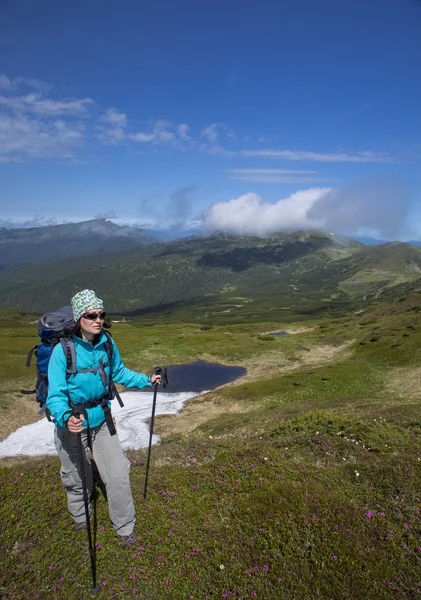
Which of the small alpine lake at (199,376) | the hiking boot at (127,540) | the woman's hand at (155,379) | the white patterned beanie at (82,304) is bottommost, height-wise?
the small alpine lake at (199,376)

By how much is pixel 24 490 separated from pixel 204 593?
7733 millimetres

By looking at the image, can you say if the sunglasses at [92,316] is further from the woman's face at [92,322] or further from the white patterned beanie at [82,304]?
the white patterned beanie at [82,304]

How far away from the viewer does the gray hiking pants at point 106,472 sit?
32.4 feet

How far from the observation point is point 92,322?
9.52 meters

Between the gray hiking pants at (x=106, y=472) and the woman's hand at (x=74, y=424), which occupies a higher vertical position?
the woman's hand at (x=74, y=424)

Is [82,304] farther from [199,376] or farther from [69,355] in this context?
[199,376]

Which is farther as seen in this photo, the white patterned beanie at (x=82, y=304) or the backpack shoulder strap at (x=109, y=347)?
the backpack shoulder strap at (x=109, y=347)

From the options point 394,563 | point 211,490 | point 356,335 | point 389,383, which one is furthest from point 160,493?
point 356,335

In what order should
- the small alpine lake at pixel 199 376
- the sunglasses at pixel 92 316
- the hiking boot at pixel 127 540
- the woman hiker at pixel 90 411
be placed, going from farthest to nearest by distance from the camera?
the small alpine lake at pixel 199 376
the hiking boot at pixel 127 540
the sunglasses at pixel 92 316
the woman hiker at pixel 90 411

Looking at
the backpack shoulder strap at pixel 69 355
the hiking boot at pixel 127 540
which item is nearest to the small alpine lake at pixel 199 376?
the hiking boot at pixel 127 540

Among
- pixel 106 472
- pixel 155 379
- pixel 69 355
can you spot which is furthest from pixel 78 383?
pixel 155 379

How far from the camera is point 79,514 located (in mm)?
10742

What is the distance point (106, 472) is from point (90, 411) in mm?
1859

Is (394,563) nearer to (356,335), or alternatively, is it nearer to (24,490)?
(24,490)
